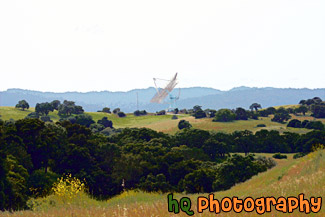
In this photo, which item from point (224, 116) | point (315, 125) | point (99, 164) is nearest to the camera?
→ point (99, 164)

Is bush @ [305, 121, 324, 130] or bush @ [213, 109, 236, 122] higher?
bush @ [213, 109, 236, 122]

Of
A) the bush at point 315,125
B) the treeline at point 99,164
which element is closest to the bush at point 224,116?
the bush at point 315,125

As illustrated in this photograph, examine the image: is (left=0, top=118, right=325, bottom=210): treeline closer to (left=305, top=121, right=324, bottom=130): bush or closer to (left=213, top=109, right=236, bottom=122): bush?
(left=305, top=121, right=324, bottom=130): bush

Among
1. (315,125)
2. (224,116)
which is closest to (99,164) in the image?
(315,125)

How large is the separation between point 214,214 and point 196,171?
188 ft

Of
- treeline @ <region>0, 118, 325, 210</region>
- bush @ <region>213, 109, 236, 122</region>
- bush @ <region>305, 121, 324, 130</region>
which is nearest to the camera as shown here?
treeline @ <region>0, 118, 325, 210</region>

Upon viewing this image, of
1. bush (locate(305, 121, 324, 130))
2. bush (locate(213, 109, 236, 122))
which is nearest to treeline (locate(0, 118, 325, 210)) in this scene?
bush (locate(305, 121, 324, 130))

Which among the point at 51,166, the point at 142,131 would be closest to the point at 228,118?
the point at 142,131

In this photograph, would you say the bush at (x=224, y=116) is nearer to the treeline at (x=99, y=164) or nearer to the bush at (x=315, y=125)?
the bush at (x=315, y=125)

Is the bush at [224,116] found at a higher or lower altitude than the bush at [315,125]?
higher

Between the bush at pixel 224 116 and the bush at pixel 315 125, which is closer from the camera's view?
the bush at pixel 315 125

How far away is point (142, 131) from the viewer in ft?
350

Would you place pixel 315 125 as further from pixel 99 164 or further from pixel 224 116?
pixel 99 164

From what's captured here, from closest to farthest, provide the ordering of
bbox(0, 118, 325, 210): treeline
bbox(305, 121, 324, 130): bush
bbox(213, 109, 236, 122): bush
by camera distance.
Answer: bbox(0, 118, 325, 210): treeline, bbox(305, 121, 324, 130): bush, bbox(213, 109, 236, 122): bush
